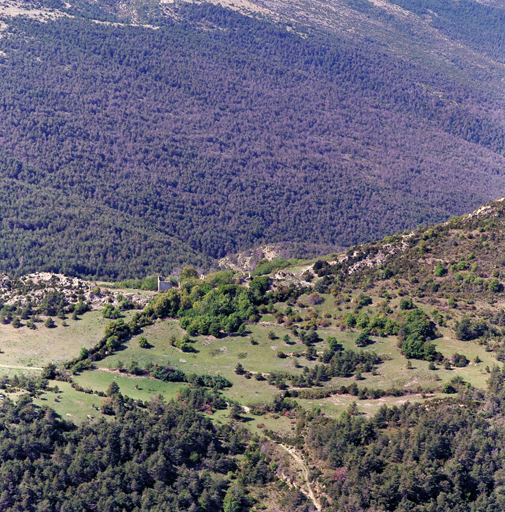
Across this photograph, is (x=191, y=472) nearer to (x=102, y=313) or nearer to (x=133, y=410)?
(x=133, y=410)

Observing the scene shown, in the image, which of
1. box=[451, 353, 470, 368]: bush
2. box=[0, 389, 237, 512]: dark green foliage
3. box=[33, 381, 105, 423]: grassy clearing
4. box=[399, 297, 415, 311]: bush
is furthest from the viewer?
box=[399, 297, 415, 311]: bush

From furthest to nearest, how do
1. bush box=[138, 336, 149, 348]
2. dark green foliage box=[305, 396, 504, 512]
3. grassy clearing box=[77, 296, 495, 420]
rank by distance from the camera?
bush box=[138, 336, 149, 348]
grassy clearing box=[77, 296, 495, 420]
dark green foliage box=[305, 396, 504, 512]

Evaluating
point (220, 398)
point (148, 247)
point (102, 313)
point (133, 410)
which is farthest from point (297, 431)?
point (148, 247)

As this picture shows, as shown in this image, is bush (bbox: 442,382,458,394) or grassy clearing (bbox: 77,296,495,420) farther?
grassy clearing (bbox: 77,296,495,420)

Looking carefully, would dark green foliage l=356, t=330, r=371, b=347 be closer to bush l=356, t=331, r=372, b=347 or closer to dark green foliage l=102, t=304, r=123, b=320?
bush l=356, t=331, r=372, b=347

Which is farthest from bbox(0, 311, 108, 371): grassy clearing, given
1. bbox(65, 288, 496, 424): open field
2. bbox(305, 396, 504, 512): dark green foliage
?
bbox(305, 396, 504, 512): dark green foliage

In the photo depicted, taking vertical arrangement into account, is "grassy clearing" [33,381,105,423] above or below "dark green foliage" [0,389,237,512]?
below

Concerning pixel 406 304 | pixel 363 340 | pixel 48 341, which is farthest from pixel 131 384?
pixel 406 304

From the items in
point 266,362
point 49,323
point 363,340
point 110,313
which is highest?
point 363,340

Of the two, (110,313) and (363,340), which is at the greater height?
(363,340)

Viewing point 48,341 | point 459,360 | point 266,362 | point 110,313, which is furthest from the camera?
point 110,313

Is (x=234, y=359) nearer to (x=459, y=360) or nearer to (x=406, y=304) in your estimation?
(x=406, y=304)

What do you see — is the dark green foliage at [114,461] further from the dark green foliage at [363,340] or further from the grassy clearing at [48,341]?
the dark green foliage at [363,340]

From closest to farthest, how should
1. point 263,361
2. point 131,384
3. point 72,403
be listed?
point 72,403 → point 131,384 → point 263,361
